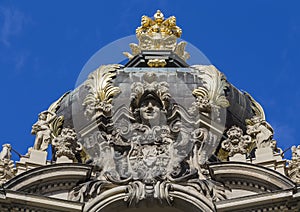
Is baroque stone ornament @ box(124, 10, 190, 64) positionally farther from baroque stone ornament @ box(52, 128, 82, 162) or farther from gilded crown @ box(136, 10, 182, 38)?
baroque stone ornament @ box(52, 128, 82, 162)

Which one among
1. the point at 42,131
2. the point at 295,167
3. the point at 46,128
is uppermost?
the point at 46,128

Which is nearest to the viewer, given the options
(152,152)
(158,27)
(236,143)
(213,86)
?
(152,152)

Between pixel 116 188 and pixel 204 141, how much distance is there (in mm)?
2933

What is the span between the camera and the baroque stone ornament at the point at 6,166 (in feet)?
95.1

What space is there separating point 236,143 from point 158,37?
6.65 meters

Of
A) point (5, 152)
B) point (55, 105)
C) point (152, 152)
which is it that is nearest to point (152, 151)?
point (152, 152)

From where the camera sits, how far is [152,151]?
95.5 ft

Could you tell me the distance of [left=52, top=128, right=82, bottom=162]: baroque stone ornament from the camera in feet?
96.5

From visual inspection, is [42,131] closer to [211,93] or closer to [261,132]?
[211,93]

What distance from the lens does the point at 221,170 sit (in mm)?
28297

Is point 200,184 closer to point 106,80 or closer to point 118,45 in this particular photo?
point 106,80

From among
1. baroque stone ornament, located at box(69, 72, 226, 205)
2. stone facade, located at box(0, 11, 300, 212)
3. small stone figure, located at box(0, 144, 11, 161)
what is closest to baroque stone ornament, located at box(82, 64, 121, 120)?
stone facade, located at box(0, 11, 300, 212)

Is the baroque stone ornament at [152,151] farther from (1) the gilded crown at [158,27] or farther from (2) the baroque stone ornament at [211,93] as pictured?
(1) the gilded crown at [158,27]

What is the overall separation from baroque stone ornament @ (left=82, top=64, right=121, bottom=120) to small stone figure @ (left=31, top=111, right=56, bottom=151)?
37.4 inches
